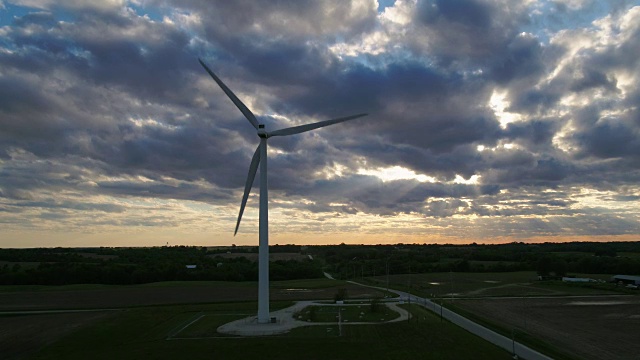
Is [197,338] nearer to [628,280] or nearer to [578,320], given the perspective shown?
[578,320]

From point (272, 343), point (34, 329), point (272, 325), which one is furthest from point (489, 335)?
point (34, 329)

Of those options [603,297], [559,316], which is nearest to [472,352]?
[559,316]

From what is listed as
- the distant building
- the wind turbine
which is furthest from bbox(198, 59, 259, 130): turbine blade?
the distant building

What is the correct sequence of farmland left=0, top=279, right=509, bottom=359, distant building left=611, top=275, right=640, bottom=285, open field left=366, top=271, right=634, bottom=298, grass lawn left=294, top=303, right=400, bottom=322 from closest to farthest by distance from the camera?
farmland left=0, top=279, right=509, bottom=359 < grass lawn left=294, top=303, right=400, bottom=322 < open field left=366, top=271, right=634, bottom=298 < distant building left=611, top=275, right=640, bottom=285

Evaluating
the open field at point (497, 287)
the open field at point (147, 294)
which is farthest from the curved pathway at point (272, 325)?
the open field at point (497, 287)

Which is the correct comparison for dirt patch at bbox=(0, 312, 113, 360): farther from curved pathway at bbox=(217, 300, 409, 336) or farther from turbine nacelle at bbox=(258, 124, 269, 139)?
turbine nacelle at bbox=(258, 124, 269, 139)

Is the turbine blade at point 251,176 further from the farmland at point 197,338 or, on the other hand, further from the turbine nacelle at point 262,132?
the farmland at point 197,338
